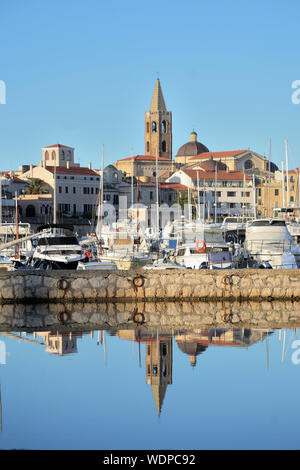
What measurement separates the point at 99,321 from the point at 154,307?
2852 mm

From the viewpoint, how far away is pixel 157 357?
15.0m

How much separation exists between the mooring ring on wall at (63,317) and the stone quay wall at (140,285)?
1790mm

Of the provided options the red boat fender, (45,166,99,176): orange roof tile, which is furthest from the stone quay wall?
(45,166,99,176): orange roof tile

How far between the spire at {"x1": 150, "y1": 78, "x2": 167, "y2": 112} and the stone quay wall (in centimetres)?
14753

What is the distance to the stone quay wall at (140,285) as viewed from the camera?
23.2 metres

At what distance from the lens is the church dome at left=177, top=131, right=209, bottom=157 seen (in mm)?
170125

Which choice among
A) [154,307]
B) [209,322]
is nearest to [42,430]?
[209,322]

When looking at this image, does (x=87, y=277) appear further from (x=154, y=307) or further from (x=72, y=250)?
(x=72, y=250)

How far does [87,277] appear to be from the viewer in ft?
76.7

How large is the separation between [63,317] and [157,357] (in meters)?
6.21

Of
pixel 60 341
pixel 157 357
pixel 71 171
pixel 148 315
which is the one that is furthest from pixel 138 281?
pixel 71 171

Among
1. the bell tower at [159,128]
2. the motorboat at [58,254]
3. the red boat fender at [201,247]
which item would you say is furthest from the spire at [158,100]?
the red boat fender at [201,247]

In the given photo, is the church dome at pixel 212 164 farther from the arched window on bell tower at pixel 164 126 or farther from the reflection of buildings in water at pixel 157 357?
the reflection of buildings in water at pixel 157 357

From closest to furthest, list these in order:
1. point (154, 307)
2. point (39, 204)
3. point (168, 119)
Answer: point (154, 307), point (39, 204), point (168, 119)
